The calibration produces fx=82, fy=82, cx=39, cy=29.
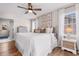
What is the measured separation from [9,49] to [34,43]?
40 cm

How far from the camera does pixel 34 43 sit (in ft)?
4.13

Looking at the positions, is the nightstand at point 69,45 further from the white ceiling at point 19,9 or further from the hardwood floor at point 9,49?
the hardwood floor at point 9,49

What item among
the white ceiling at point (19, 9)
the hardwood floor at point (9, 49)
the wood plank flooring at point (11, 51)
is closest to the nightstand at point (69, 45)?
the wood plank flooring at point (11, 51)

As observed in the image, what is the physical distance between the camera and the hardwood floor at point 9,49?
1.21 meters

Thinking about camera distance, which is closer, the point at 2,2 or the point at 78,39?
the point at 2,2

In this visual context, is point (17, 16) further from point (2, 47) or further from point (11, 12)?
point (2, 47)

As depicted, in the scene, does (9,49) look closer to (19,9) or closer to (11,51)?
(11,51)

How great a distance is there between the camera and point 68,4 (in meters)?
1.21

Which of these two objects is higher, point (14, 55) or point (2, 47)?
A: point (2, 47)

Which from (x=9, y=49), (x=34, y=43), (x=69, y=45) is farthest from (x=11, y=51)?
(x=69, y=45)

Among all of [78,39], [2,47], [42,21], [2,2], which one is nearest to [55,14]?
[42,21]

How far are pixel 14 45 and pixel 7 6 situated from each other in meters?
0.60

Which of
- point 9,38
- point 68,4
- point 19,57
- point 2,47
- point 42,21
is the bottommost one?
point 19,57

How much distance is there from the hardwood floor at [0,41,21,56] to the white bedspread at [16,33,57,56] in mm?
65
